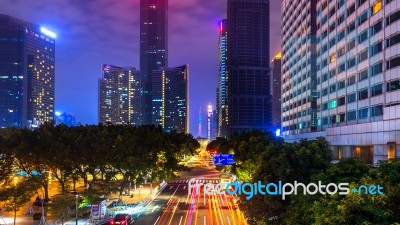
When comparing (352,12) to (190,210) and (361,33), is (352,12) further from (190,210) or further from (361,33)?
(190,210)

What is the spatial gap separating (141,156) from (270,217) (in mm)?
34454

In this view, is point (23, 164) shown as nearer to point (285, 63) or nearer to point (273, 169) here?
point (273, 169)

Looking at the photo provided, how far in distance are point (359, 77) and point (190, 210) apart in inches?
1343

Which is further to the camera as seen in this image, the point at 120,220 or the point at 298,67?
the point at 298,67

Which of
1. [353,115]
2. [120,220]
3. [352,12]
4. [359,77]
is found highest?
[352,12]

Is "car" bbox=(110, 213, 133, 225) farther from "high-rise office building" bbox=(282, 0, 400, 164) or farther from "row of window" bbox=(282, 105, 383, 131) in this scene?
"row of window" bbox=(282, 105, 383, 131)

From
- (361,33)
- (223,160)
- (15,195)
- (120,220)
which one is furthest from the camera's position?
(361,33)

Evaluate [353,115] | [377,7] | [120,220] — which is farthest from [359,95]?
[120,220]

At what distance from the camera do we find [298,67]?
114m

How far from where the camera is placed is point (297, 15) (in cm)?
11512

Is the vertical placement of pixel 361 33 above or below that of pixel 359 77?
above

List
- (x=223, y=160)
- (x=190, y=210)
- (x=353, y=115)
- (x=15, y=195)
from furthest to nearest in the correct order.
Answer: (x=353, y=115) < (x=223, y=160) < (x=190, y=210) < (x=15, y=195)

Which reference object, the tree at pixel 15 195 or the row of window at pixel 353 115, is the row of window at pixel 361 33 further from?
the tree at pixel 15 195

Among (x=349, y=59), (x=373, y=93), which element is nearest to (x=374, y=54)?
(x=373, y=93)
